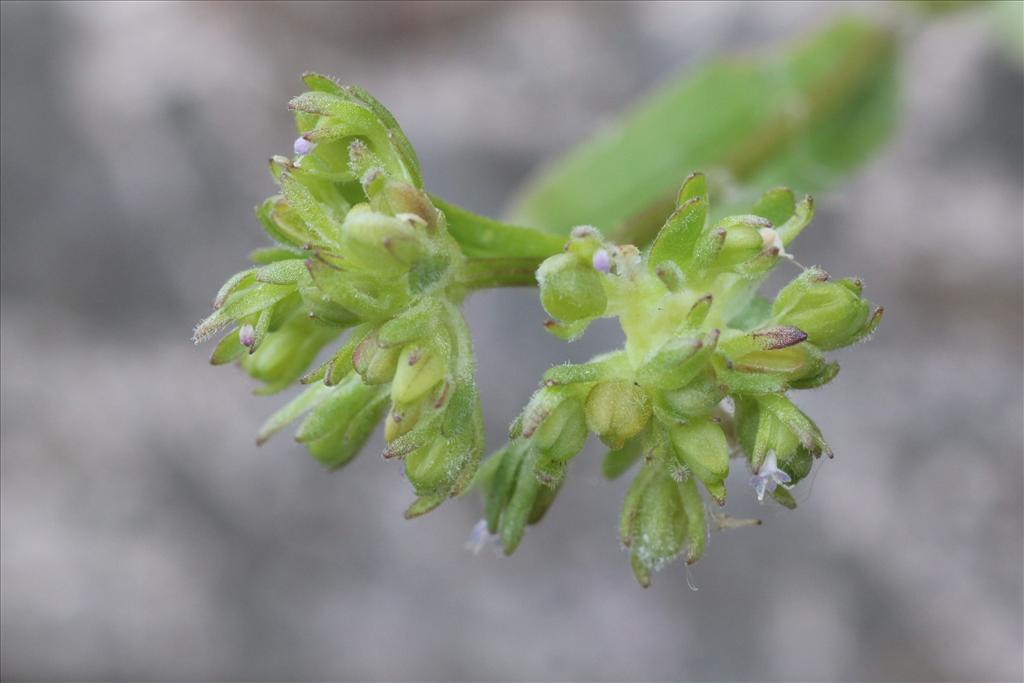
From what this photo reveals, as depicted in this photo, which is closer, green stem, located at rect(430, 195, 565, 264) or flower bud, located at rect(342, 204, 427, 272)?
flower bud, located at rect(342, 204, 427, 272)

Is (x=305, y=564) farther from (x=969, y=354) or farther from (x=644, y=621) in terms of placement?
(x=969, y=354)

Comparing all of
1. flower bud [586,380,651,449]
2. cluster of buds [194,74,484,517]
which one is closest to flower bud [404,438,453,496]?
cluster of buds [194,74,484,517]

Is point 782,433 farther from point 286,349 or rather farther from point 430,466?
point 286,349

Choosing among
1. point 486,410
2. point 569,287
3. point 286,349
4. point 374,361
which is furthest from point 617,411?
point 486,410

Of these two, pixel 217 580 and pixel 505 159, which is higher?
pixel 505 159

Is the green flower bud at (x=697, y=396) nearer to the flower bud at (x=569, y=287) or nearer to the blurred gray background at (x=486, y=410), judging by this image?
the flower bud at (x=569, y=287)

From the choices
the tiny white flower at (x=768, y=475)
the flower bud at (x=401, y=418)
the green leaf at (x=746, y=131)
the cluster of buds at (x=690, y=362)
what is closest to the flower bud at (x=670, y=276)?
the cluster of buds at (x=690, y=362)

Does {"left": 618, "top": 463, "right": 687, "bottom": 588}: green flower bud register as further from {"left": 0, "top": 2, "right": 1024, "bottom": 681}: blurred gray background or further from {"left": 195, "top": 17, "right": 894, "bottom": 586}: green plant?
{"left": 0, "top": 2, "right": 1024, "bottom": 681}: blurred gray background

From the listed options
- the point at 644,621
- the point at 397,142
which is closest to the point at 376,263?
the point at 397,142
